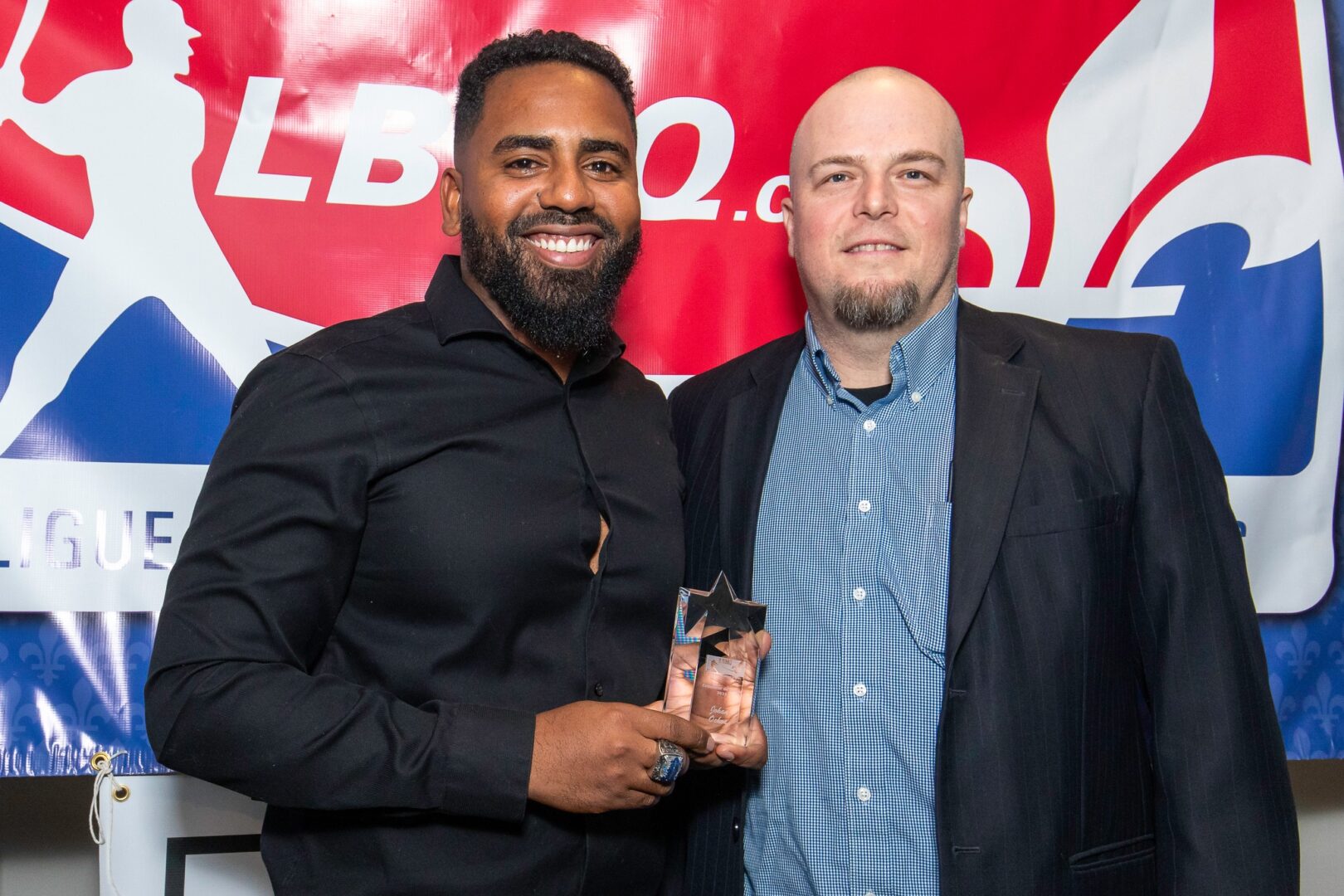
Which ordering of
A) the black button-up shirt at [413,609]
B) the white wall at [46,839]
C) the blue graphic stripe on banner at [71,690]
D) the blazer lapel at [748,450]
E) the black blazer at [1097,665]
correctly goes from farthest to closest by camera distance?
the white wall at [46,839]
the blue graphic stripe on banner at [71,690]
the blazer lapel at [748,450]
the black blazer at [1097,665]
the black button-up shirt at [413,609]

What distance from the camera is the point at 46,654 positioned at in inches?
83.4

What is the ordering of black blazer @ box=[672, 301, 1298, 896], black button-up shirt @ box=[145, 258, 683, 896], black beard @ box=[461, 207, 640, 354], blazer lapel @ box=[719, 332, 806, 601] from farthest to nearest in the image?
blazer lapel @ box=[719, 332, 806, 601], black beard @ box=[461, 207, 640, 354], black blazer @ box=[672, 301, 1298, 896], black button-up shirt @ box=[145, 258, 683, 896]

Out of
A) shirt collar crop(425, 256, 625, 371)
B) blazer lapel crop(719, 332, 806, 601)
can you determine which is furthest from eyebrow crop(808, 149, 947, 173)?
shirt collar crop(425, 256, 625, 371)

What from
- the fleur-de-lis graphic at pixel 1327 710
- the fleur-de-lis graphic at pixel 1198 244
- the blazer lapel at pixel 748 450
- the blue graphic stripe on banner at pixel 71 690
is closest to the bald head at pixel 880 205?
the blazer lapel at pixel 748 450

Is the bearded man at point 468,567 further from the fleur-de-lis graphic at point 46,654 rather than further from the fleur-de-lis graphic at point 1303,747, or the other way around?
the fleur-de-lis graphic at point 1303,747

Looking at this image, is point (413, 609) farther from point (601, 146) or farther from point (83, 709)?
point (83, 709)

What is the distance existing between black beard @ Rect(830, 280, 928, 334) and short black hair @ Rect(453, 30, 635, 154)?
0.49 meters

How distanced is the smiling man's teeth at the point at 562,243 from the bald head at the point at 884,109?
0.52 meters

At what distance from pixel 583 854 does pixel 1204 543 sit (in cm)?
107

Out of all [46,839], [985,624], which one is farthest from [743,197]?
[46,839]

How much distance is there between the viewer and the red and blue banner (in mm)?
2182

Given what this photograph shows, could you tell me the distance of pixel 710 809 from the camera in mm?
1821

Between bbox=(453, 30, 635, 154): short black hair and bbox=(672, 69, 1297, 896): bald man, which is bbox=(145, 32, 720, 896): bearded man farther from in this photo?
bbox=(672, 69, 1297, 896): bald man

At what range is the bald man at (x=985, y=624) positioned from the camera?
1.62m
